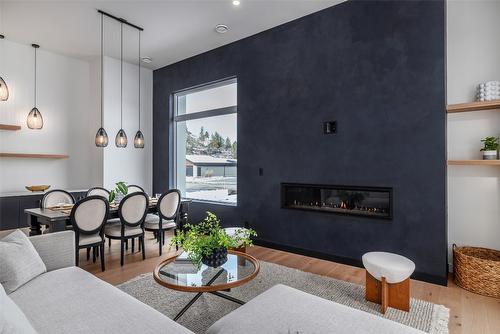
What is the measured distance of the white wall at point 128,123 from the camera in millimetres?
5461

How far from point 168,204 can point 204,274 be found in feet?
6.67

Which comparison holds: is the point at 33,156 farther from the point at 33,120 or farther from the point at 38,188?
the point at 33,120

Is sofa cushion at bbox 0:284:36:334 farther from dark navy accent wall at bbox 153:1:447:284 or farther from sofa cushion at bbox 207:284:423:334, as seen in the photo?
dark navy accent wall at bbox 153:1:447:284

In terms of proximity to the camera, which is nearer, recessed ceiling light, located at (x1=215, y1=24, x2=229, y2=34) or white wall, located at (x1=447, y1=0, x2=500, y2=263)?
white wall, located at (x1=447, y1=0, x2=500, y2=263)

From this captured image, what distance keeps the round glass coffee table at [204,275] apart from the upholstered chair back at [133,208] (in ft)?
4.68

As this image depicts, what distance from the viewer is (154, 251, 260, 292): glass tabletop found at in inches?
79.0

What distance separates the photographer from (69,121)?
5.55 metres

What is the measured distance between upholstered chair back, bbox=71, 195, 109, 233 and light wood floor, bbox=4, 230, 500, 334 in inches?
21.8

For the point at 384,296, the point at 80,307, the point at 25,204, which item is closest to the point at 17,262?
the point at 80,307

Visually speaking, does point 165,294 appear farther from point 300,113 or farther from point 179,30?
point 179,30

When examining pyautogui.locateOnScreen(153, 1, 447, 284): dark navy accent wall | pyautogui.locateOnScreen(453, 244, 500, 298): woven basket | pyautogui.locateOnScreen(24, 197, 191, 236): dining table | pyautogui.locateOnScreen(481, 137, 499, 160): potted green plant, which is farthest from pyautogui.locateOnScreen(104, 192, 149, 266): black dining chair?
pyautogui.locateOnScreen(481, 137, 499, 160): potted green plant

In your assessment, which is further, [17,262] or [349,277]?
[349,277]

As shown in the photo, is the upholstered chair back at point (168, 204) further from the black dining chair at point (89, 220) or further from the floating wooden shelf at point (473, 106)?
the floating wooden shelf at point (473, 106)

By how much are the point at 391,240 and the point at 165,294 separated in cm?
254
